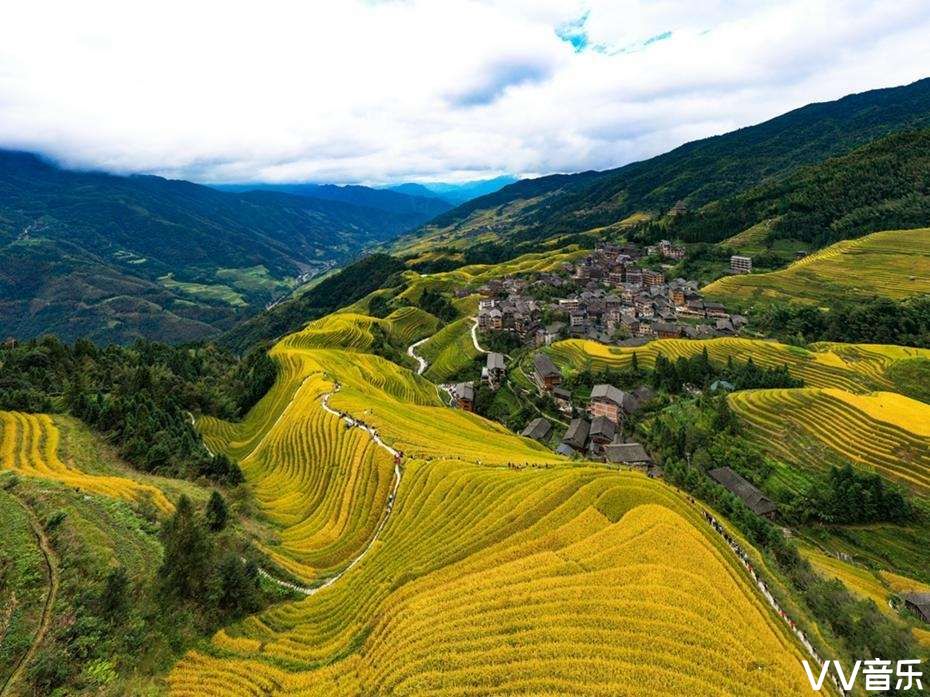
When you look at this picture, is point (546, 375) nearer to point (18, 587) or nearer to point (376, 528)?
point (376, 528)

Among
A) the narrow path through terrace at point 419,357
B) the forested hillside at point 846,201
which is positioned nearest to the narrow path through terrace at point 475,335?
the narrow path through terrace at point 419,357

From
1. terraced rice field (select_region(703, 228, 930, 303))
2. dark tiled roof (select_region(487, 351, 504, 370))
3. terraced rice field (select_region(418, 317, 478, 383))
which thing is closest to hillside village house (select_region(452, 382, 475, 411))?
dark tiled roof (select_region(487, 351, 504, 370))

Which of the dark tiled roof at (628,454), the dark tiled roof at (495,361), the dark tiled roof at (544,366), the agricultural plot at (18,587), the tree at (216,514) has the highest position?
the agricultural plot at (18,587)

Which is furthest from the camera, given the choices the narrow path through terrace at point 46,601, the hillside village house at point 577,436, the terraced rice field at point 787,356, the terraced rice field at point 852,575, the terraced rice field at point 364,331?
the terraced rice field at point 364,331

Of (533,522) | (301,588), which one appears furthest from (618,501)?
A: (301,588)

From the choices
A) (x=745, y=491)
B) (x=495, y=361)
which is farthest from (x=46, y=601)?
(x=495, y=361)

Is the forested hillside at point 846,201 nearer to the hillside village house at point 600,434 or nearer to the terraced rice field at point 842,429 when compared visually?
the terraced rice field at point 842,429
